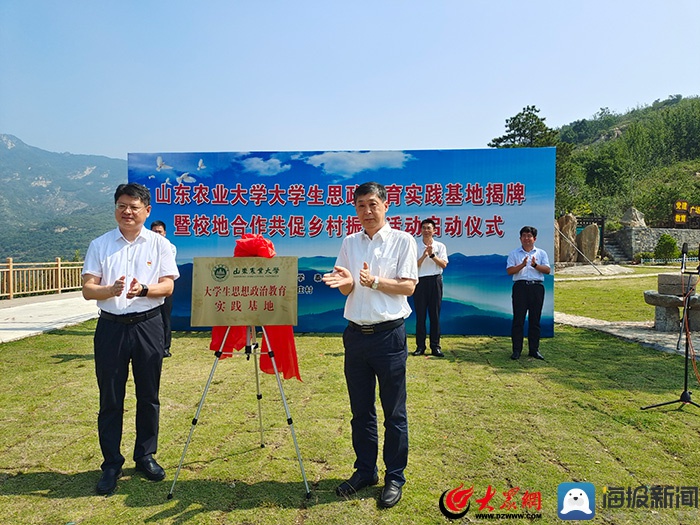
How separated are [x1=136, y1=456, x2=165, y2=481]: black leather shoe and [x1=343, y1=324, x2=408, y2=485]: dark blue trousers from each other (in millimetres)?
1179

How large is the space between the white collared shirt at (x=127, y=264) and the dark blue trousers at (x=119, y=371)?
0.35 ft

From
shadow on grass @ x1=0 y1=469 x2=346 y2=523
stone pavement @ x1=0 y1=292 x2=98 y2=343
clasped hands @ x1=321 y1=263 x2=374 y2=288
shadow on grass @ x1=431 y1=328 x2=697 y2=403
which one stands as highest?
clasped hands @ x1=321 y1=263 x2=374 y2=288

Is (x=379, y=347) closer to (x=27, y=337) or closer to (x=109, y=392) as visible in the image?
(x=109, y=392)

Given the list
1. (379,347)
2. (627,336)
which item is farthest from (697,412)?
(627,336)

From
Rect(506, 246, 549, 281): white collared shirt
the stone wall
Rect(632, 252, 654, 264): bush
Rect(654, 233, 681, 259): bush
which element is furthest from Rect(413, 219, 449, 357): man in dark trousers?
the stone wall

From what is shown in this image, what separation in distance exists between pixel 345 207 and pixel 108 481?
585 centimetres

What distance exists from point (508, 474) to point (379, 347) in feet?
3.94

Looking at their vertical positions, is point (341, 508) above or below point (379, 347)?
below

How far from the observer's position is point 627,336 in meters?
7.77

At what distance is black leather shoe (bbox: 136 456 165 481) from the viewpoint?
9.75 feet

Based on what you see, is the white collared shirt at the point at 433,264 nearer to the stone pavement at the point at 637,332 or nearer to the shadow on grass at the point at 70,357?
the stone pavement at the point at 637,332

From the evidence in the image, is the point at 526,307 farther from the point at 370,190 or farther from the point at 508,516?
the point at 370,190

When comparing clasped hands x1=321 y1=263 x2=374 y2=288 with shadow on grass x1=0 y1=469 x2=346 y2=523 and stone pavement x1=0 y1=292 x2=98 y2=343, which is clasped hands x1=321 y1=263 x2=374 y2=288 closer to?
shadow on grass x1=0 y1=469 x2=346 y2=523

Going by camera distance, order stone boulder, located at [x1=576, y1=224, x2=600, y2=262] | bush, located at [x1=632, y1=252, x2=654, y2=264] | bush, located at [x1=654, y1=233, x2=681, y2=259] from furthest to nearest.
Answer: bush, located at [x1=632, y1=252, x2=654, y2=264]
bush, located at [x1=654, y1=233, x2=681, y2=259]
stone boulder, located at [x1=576, y1=224, x2=600, y2=262]
